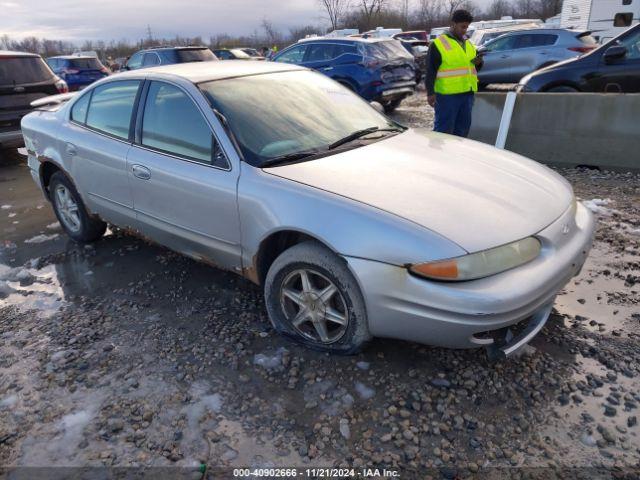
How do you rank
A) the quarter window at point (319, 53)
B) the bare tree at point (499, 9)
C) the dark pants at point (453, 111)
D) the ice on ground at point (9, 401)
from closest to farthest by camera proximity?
1. the ice on ground at point (9, 401)
2. the dark pants at point (453, 111)
3. the quarter window at point (319, 53)
4. the bare tree at point (499, 9)

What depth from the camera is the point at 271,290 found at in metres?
2.97

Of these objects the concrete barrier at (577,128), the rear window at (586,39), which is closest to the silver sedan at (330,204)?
the concrete barrier at (577,128)

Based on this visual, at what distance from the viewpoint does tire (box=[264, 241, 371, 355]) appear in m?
2.61

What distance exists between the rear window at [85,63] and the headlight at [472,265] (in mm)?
15575

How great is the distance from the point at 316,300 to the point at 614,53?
624 cm

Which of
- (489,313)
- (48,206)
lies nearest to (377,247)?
(489,313)

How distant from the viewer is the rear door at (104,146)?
3717 mm

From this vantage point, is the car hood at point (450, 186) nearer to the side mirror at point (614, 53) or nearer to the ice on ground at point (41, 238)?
the ice on ground at point (41, 238)

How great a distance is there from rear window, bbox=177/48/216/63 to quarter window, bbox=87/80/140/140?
862cm

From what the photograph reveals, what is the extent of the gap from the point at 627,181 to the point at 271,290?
4617 millimetres

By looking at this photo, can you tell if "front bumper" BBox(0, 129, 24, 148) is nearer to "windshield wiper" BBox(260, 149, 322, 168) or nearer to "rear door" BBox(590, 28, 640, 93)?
"windshield wiper" BBox(260, 149, 322, 168)

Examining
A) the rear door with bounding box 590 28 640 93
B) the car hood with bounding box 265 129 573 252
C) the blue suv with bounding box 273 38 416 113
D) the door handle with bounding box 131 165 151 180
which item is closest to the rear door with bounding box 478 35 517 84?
the blue suv with bounding box 273 38 416 113

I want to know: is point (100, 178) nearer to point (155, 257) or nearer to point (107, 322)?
point (155, 257)

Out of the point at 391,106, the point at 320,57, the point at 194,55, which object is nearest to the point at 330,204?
the point at 320,57
